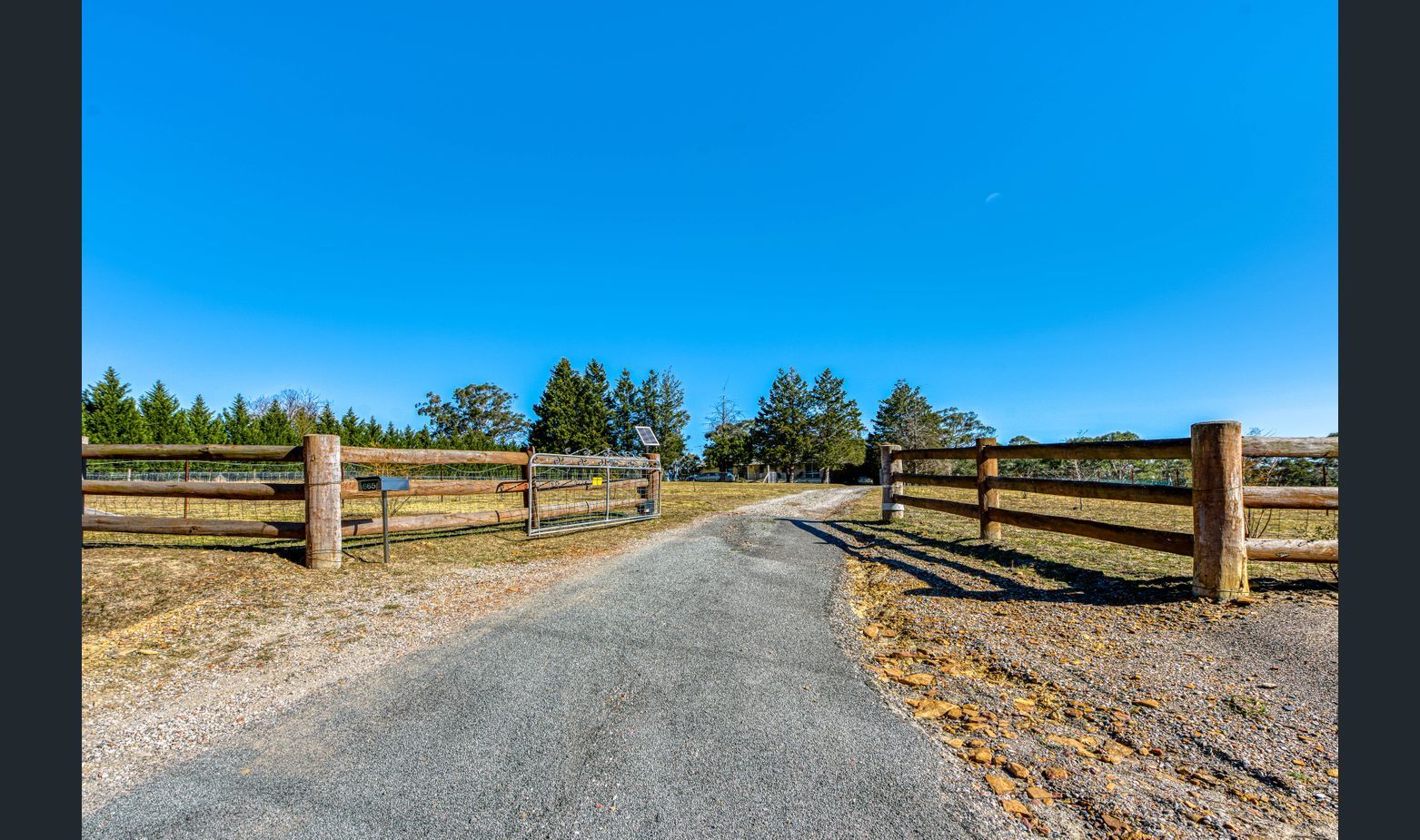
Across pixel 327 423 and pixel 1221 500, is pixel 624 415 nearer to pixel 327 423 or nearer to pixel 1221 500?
pixel 327 423

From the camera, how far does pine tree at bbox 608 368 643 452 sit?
60.7 m

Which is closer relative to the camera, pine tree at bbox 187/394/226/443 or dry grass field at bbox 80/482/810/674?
dry grass field at bbox 80/482/810/674

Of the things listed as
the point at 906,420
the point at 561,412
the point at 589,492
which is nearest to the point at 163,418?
the point at 561,412

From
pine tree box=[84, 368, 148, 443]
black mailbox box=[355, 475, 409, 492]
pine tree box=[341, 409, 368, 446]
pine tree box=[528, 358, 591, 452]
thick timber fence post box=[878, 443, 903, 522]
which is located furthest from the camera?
pine tree box=[528, 358, 591, 452]

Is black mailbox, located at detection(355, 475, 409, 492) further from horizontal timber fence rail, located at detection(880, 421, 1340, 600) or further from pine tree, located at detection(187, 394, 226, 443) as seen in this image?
pine tree, located at detection(187, 394, 226, 443)

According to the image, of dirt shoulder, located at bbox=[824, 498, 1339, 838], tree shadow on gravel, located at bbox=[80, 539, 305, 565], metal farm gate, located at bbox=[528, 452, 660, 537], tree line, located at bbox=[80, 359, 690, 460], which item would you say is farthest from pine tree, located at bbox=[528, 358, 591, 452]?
dirt shoulder, located at bbox=[824, 498, 1339, 838]

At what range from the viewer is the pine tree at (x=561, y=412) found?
55312 mm

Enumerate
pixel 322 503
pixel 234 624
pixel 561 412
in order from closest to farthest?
pixel 234 624 → pixel 322 503 → pixel 561 412

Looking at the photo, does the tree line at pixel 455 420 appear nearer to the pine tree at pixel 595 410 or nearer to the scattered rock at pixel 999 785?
the pine tree at pixel 595 410

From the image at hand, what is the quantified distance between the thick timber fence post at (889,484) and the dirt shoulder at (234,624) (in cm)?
564

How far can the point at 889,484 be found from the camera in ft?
34.2

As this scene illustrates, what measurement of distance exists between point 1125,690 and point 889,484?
7545 millimetres

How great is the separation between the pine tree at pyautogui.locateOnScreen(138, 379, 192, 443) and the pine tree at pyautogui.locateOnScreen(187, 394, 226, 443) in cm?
36

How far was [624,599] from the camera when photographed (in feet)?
16.1
